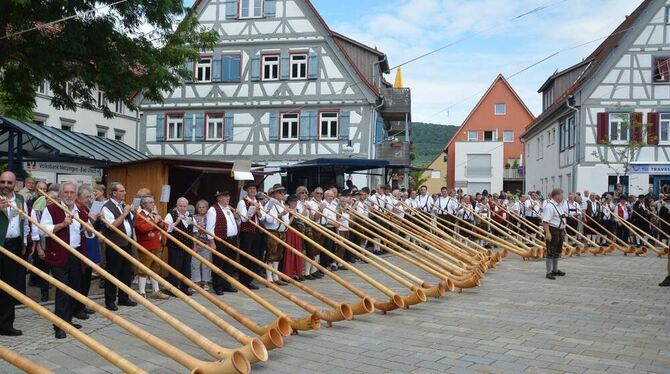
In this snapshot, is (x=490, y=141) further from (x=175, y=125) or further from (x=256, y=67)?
(x=175, y=125)

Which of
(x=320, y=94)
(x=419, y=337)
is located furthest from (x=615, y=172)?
(x=419, y=337)

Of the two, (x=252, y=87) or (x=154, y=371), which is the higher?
(x=252, y=87)

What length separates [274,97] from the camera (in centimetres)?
2803

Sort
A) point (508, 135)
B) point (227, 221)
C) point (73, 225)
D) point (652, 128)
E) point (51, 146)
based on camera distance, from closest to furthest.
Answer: point (73, 225) → point (227, 221) → point (51, 146) → point (652, 128) → point (508, 135)

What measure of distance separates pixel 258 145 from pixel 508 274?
1718cm

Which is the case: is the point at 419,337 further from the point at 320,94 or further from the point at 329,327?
the point at 320,94

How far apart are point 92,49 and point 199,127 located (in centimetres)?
1654

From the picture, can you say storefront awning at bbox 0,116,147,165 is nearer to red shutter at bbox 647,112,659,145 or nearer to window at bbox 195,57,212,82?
window at bbox 195,57,212,82

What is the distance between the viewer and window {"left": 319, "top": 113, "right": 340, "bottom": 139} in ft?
90.7

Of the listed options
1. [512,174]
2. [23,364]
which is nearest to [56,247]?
[23,364]

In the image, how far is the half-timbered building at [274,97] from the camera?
27.4 metres

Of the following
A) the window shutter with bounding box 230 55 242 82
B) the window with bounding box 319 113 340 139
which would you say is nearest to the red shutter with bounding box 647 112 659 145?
the window with bounding box 319 113 340 139

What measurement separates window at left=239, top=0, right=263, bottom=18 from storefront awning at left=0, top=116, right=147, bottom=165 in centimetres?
1178

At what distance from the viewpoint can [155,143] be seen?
29.5m
